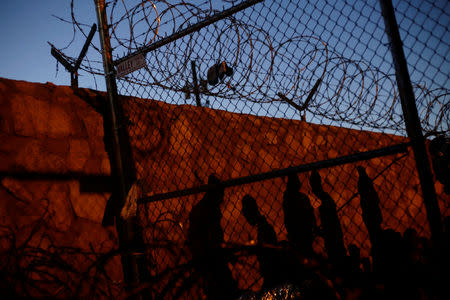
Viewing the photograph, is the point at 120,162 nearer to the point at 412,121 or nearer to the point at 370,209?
the point at 370,209

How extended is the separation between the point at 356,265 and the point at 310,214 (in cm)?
41

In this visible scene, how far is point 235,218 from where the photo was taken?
13.3 ft

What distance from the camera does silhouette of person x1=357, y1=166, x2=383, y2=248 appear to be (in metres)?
1.85

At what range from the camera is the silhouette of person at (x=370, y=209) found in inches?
72.9

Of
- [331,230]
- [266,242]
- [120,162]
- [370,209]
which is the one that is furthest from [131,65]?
[370,209]

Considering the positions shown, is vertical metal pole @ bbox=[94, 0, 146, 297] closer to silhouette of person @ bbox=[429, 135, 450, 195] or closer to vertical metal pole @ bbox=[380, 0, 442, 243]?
vertical metal pole @ bbox=[380, 0, 442, 243]

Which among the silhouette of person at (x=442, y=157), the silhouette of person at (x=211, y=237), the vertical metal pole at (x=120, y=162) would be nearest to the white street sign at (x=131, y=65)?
the vertical metal pole at (x=120, y=162)

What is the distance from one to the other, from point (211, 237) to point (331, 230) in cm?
108

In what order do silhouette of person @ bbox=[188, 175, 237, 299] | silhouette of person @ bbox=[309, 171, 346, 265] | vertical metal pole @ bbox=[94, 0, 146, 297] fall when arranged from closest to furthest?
silhouette of person @ bbox=[309, 171, 346, 265], silhouette of person @ bbox=[188, 175, 237, 299], vertical metal pole @ bbox=[94, 0, 146, 297]

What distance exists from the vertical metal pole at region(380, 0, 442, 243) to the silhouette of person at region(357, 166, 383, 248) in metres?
0.34

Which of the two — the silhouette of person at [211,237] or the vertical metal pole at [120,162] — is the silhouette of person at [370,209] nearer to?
the silhouette of person at [211,237]

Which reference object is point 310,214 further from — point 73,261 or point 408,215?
point 408,215

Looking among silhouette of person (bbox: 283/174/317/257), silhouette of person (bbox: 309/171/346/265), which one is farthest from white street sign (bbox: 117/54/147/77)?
silhouette of person (bbox: 309/171/346/265)

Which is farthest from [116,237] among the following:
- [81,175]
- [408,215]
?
[408,215]
